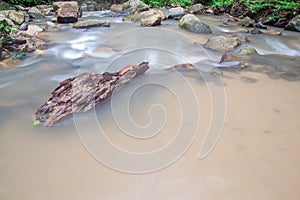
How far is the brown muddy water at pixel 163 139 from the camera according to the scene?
1852mm

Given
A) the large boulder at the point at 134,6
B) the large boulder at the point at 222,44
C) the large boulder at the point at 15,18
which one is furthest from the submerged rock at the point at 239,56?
the large boulder at the point at 134,6

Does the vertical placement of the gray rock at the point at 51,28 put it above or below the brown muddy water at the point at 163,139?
below

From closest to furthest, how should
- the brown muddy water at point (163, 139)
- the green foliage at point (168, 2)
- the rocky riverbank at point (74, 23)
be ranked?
1. the brown muddy water at point (163, 139)
2. the rocky riverbank at point (74, 23)
3. the green foliage at point (168, 2)

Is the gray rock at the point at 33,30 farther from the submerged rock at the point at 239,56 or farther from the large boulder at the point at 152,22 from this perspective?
the submerged rock at the point at 239,56

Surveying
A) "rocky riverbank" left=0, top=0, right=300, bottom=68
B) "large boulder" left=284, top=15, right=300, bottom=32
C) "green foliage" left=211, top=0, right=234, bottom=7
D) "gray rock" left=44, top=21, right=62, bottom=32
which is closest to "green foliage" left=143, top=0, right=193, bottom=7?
"green foliage" left=211, top=0, right=234, bottom=7

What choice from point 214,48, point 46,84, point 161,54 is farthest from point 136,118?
point 214,48

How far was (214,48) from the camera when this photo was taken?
5.61 metres

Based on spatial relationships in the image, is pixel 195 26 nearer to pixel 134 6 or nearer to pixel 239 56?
pixel 239 56

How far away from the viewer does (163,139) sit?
2387mm

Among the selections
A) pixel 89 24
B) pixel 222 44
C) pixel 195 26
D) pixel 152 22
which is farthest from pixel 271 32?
pixel 89 24

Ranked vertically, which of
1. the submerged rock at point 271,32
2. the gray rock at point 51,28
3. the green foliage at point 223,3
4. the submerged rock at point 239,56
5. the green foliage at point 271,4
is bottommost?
the gray rock at point 51,28

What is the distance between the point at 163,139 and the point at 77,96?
3.82ft

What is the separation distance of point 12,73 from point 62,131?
240 cm

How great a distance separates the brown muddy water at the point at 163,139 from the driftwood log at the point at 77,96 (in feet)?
0.32
